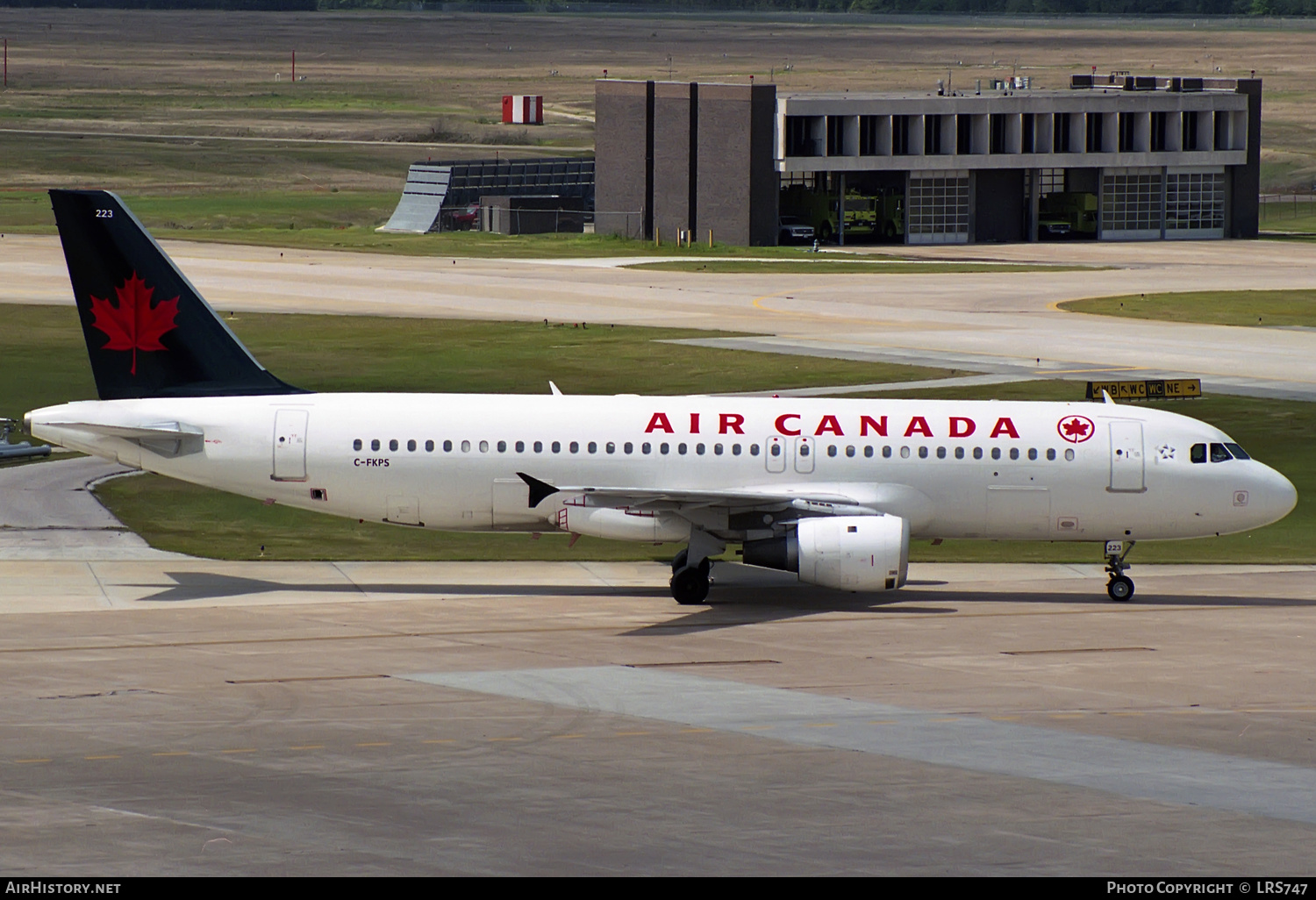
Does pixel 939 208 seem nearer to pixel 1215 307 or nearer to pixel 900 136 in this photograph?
pixel 900 136

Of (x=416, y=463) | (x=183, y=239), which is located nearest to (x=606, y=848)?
(x=416, y=463)

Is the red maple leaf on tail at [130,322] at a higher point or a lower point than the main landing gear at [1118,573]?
higher

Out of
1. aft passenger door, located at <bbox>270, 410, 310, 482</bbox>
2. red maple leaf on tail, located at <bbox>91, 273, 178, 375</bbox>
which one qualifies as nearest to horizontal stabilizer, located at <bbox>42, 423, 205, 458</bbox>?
aft passenger door, located at <bbox>270, 410, 310, 482</bbox>

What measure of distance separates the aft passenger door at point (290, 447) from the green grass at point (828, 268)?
2813 inches

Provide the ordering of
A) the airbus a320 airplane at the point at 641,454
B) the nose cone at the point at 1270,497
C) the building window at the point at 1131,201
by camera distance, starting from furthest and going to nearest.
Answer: the building window at the point at 1131,201 < the nose cone at the point at 1270,497 < the airbus a320 airplane at the point at 641,454

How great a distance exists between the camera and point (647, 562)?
4391cm

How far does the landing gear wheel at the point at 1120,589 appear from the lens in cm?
3966

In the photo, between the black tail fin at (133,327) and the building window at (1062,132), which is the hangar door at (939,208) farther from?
the black tail fin at (133,327)

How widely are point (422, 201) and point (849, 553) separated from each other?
103m

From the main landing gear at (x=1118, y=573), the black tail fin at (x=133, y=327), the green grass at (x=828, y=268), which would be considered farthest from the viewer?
the green grass at (x=828, y=268)

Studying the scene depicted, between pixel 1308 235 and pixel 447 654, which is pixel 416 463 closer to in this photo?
pixel 447 654

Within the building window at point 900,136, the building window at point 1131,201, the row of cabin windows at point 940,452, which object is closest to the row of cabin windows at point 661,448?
the row of cabin windows at point 940,452

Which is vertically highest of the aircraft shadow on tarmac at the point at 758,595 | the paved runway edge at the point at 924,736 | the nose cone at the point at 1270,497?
the nose cone at the point at 1270,497

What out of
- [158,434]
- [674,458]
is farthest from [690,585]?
[158,434]
